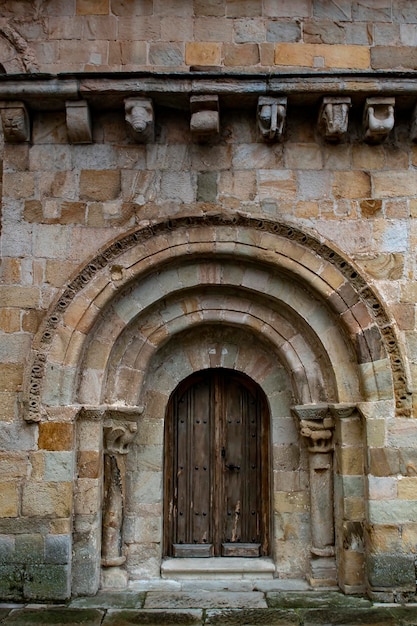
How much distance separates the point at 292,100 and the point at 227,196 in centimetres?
94

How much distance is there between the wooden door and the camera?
17.7 feet

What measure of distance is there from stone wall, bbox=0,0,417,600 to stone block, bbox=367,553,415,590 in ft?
0.05

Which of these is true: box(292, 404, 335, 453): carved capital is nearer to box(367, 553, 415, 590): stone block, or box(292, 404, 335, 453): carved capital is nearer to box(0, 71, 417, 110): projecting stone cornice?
box(367, 553, 415, 590): stone block

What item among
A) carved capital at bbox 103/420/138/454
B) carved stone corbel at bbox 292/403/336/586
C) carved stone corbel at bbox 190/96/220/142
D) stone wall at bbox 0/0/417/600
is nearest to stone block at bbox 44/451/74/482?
stone wall at bbox 0/0/417/600

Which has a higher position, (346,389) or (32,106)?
(32,106)

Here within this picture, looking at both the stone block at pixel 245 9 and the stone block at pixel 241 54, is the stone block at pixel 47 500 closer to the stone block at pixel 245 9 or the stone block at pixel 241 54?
the stone block at pixel 241 54

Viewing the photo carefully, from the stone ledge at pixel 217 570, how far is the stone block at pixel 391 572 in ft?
2.95

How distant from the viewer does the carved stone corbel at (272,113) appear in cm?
489

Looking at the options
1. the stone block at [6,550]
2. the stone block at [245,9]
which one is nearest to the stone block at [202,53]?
the stone block at [245,9]

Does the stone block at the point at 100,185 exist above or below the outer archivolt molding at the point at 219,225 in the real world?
above

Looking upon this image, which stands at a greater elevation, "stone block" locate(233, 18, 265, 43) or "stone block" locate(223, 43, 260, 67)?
"stone block" locate(233, 18, 265, 43)

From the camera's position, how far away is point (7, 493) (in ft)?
15.5

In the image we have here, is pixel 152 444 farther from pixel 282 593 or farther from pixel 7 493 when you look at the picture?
pixel 282 593

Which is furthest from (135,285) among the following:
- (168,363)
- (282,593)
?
(282,593)
